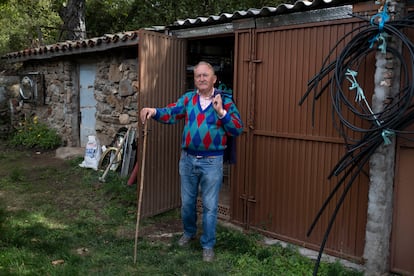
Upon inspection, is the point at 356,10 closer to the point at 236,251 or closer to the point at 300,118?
the point at 300,118

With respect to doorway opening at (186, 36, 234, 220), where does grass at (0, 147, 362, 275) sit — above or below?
below

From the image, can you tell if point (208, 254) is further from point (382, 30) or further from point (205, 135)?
point (382, 30)

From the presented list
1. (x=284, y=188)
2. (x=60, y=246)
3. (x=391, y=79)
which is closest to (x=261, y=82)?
(x=284, y=188)

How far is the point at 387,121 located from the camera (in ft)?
10.4

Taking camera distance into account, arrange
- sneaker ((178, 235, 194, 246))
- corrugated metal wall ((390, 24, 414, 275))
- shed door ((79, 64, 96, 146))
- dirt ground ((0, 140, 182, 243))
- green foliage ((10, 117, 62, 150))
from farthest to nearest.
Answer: green foliage ((10, 117, 62, 150)) < shed door ((79, 64, 96, 146)) < dirt ground ((0, 140, 182, 243)) < sneaker ((178, 235, 194, 246)) < corrugated metal wall ((390, 24, 414, 275))

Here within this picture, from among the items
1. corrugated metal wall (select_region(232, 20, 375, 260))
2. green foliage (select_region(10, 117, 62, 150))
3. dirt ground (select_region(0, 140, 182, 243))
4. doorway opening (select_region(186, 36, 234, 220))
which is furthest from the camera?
green foliage (select_region(10, 117, 62, 150))

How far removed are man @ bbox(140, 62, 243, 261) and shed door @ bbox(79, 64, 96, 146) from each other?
4521 millimetres

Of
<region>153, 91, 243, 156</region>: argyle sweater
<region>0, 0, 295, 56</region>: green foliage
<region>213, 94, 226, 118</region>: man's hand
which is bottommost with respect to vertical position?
<region>153, 91, 243, 156</region>: argyle sweater

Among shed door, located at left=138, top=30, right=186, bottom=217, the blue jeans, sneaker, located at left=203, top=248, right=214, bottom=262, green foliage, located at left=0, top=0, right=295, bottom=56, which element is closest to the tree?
green foliage, located at left=0, top=0, right=295, bottom=56

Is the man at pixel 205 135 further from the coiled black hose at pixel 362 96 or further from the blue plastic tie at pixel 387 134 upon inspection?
the blue plastic tie at pixel 387 134

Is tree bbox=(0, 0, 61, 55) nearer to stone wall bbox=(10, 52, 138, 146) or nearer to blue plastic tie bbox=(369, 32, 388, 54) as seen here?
stone wall bbox=(10, 52, 138, 146)

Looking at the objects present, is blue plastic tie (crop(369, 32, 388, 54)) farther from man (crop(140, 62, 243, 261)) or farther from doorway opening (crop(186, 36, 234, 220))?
doorway opening (crop(186, 36, 234, 220))

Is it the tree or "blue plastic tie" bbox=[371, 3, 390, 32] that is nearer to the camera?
"blue plastic tie" bbox=[371, 3, 390, 32]

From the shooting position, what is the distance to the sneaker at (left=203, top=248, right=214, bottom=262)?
12.6 ft
